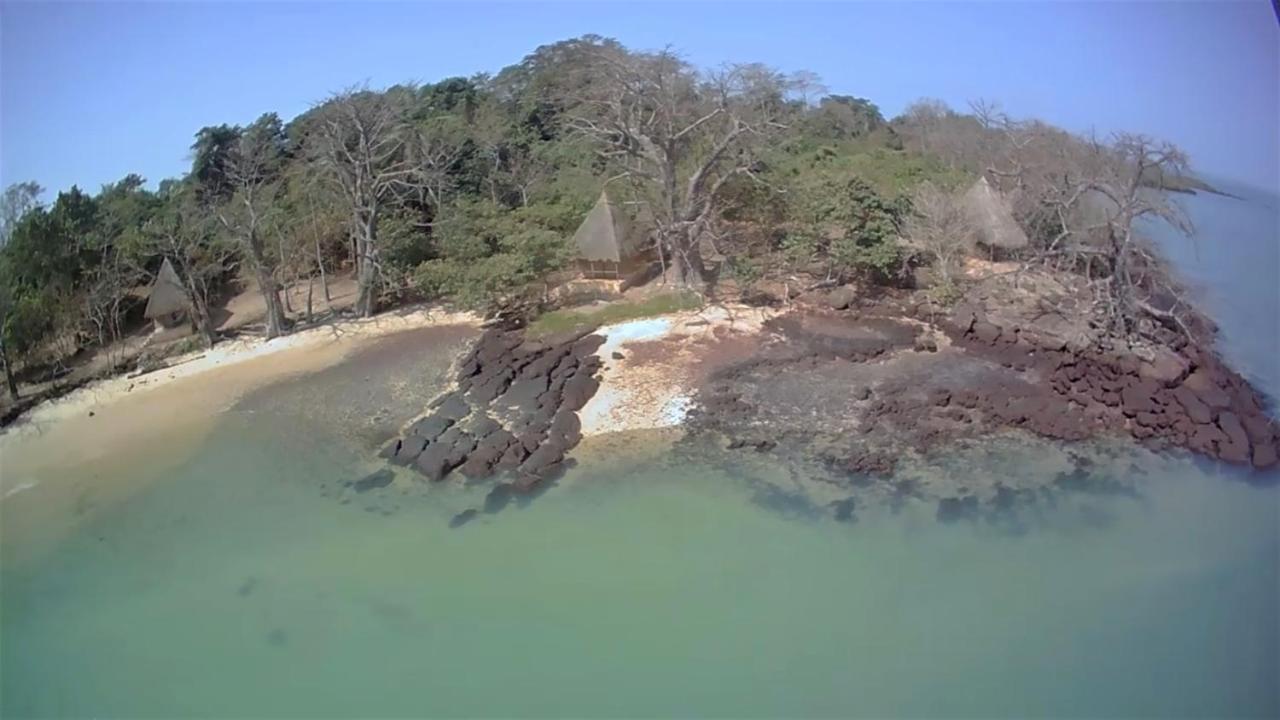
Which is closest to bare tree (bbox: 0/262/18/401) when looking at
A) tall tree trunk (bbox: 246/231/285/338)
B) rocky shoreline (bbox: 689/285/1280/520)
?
tall tree trunk (bbox: 246/231/285/338)

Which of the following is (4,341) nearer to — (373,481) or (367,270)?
(367,270)

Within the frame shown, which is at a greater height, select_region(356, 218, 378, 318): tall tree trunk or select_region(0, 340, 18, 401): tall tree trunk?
select_region(356, 218, 378, 318): tall tree trunk

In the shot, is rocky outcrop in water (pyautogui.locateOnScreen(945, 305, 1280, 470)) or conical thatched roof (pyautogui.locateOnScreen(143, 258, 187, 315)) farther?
conical thatched roof (pyautogui.locateOnScreen(143, 258, 187, 315))

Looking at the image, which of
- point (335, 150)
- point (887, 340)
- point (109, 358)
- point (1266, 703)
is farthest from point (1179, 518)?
point (109, 358)

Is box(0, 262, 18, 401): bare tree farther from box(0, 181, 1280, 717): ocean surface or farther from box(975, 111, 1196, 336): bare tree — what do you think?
box(975, 111, 1196, 336): bare tree

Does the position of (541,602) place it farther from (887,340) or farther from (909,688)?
(887,340)

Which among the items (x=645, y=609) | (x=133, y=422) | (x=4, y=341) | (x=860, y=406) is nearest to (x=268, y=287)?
(x=133, y=422)
